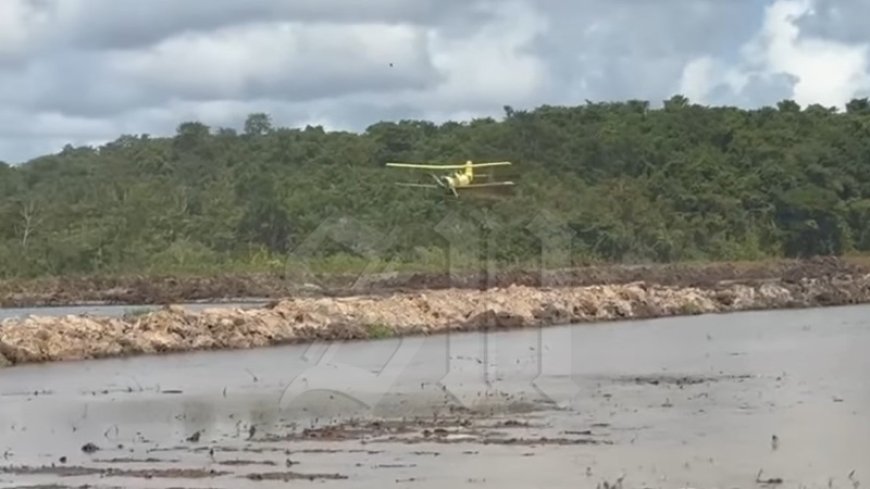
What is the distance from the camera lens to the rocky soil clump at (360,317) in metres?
33.0

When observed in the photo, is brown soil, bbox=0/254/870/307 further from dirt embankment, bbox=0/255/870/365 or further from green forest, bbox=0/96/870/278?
dirt embankment, bbox=0/255/870/365

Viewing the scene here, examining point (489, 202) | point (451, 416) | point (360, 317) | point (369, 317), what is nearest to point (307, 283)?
point (489, 202)

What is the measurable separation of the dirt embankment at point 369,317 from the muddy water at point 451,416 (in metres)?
1.21

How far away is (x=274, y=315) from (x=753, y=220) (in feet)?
146

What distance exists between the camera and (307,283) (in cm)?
5941

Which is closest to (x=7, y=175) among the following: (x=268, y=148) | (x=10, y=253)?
(x=268, y=148)

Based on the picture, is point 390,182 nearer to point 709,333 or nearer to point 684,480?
point 709,333

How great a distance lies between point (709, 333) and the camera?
131 feet

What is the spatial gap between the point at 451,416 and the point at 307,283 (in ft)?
125

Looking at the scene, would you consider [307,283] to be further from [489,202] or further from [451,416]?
[451,416]

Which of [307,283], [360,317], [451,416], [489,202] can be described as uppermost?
[489,202]

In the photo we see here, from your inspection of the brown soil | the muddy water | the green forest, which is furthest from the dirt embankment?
the green forest

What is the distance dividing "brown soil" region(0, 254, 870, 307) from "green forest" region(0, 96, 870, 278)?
4.19m

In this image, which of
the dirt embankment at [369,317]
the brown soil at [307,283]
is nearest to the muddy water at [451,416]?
the dirt embankment at [369,317]
